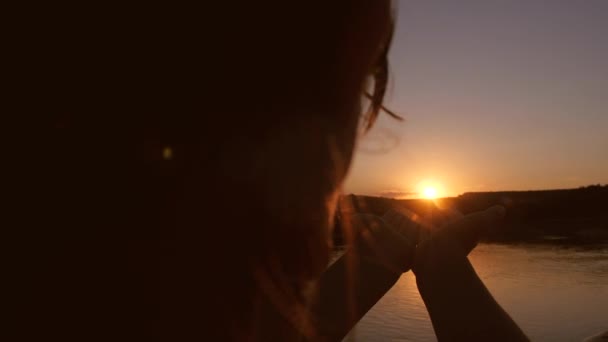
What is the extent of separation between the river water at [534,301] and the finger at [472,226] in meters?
0.65

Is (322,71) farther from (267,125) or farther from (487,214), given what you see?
(487,214)

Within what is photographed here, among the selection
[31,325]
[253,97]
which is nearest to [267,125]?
[253,97]

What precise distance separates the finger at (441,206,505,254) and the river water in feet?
2.12

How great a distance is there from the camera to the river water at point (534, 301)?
86.3 inches

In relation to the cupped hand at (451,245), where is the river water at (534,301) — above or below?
below

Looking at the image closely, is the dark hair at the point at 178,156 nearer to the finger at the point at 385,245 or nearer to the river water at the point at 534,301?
the finger at the point at 385,245

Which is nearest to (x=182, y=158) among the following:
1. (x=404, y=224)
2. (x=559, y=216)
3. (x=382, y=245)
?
(x=382, y=245)

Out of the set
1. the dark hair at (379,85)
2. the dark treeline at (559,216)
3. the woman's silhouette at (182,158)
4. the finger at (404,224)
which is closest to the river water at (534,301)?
the finger at (404,224)

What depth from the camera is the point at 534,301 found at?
2779 mm

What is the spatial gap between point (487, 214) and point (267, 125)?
590 mm

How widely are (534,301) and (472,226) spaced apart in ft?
8.10

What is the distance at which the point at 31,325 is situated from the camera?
0.64 feet

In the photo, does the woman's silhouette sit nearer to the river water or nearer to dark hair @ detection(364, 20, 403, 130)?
dark hair @ detection(364, 20, 403, 130)

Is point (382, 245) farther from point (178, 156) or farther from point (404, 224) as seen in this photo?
point (178, 156)
